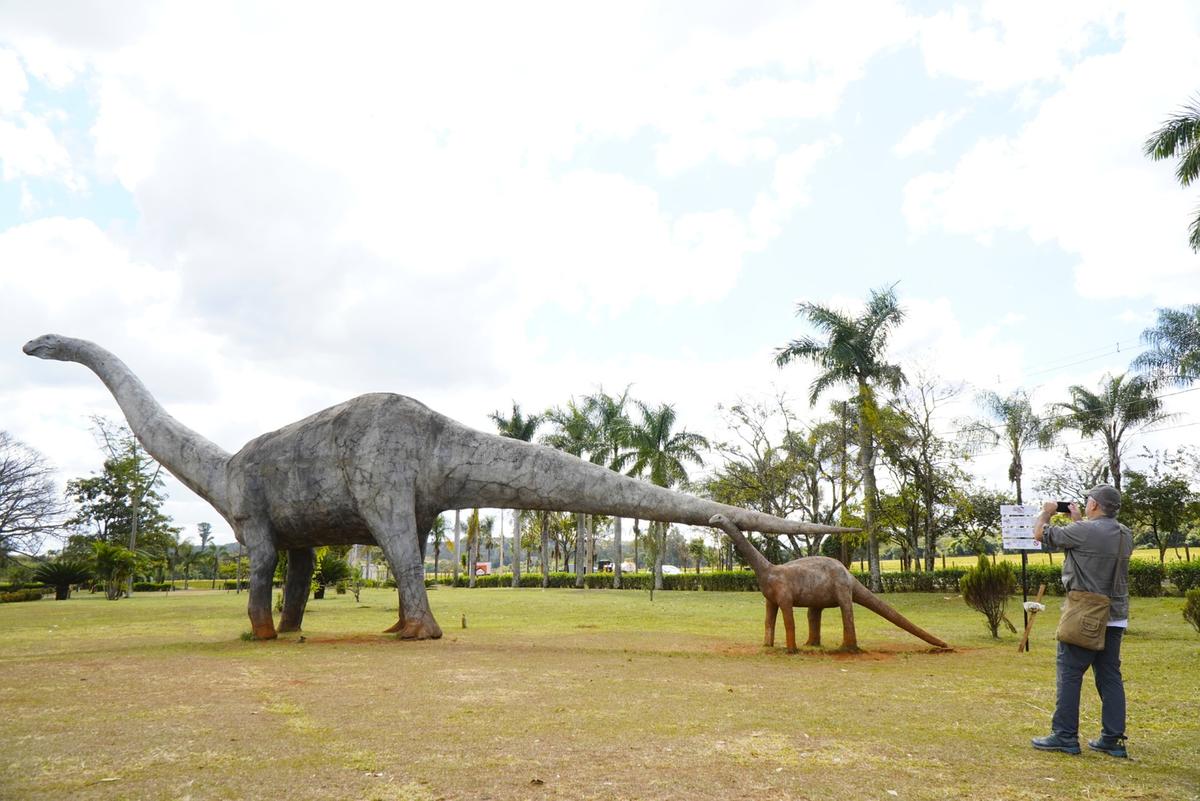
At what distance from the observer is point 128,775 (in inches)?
169

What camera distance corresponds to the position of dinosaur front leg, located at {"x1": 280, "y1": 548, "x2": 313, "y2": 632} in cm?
1308

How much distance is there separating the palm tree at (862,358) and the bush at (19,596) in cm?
2987

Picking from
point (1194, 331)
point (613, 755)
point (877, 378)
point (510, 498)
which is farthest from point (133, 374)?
point (1194, 331)

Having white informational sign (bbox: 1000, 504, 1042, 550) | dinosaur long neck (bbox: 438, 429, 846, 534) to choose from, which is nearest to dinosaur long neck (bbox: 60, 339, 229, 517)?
dinosaur long neck (bbox: 438, 429, 846, 534)

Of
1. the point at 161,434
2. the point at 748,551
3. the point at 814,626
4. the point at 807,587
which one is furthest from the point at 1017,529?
the point at 161,434

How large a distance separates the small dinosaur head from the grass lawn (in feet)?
17.6

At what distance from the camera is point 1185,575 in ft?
77.8

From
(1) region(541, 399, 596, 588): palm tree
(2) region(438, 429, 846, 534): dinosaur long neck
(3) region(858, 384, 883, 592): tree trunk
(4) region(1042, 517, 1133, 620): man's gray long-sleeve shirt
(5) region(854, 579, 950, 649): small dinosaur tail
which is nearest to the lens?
(4) region(1042, 517, 1133, 620): man's gray long-sleeve shirt

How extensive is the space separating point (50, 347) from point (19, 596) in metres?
21.6

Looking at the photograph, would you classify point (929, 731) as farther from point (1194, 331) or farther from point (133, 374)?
point (1194, 331)

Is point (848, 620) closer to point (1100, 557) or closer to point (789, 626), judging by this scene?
point (789, 626)

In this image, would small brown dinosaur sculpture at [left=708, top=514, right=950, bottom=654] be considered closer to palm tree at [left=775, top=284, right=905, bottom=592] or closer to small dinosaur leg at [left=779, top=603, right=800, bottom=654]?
small dinosaur leg at [left=779, top=603, right=800, bottom=654]

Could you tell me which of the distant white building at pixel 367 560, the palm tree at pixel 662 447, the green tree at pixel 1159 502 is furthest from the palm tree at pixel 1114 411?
the distant white building at pixel 367 560

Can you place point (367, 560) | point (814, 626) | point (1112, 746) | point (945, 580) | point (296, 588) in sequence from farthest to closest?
point (367, 560) → point (945, 580) → point (296, 588) → point (814, 626) → point (1112, 746)
